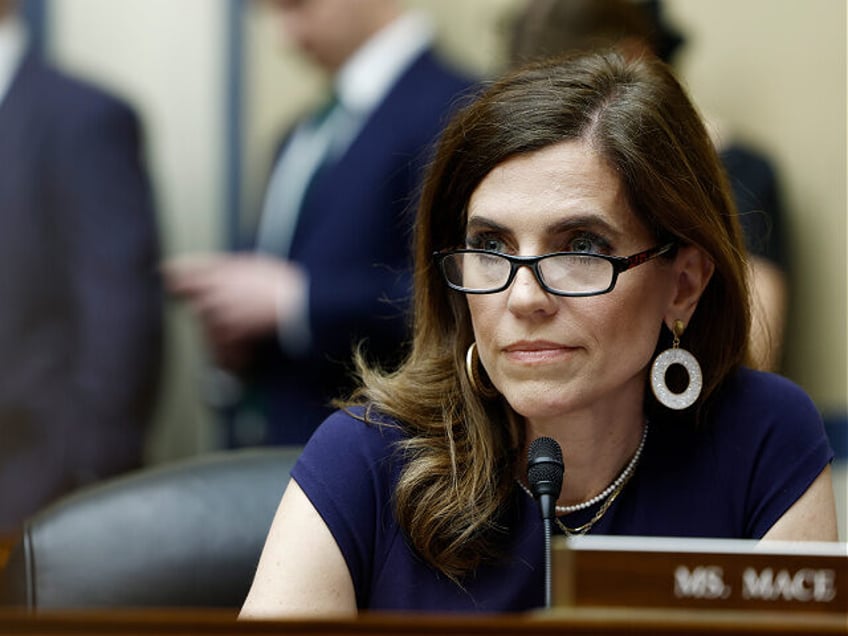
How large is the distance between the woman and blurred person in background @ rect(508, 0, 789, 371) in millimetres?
675

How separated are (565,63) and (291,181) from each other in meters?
1.10

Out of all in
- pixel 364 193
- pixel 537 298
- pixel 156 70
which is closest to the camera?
pixel 537 298

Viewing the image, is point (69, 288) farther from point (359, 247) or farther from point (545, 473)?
point (545, 473)

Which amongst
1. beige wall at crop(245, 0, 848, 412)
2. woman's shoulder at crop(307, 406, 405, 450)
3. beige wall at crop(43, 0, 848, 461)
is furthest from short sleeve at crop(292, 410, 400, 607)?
beige wall at crop(43, 0, 848, 461)

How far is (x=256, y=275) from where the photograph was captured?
8.00 ft

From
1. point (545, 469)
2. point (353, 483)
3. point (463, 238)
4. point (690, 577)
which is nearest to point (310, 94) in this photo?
point (463, 238)

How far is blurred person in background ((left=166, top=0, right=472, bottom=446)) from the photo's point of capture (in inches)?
89.7

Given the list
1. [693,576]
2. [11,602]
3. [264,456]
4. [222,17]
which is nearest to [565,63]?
[264,456]

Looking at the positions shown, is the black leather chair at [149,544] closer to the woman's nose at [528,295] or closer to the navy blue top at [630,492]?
the navy blue top at [630,492]

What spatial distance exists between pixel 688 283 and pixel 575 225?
0.64 feet

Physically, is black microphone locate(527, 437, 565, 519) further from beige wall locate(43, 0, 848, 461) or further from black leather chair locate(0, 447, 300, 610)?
beige wall locate(43, 0, 848, 461)

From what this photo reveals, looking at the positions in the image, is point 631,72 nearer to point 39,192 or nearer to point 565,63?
point 565,63

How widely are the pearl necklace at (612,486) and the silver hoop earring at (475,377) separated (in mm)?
101

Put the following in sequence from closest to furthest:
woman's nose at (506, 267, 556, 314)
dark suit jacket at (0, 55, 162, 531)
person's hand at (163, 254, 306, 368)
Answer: woman's nose at (506, 267, 556, 314) < person's hand at (163, 254, 306, 368) < dark suit jacket at (0, 55, 162, 531)
